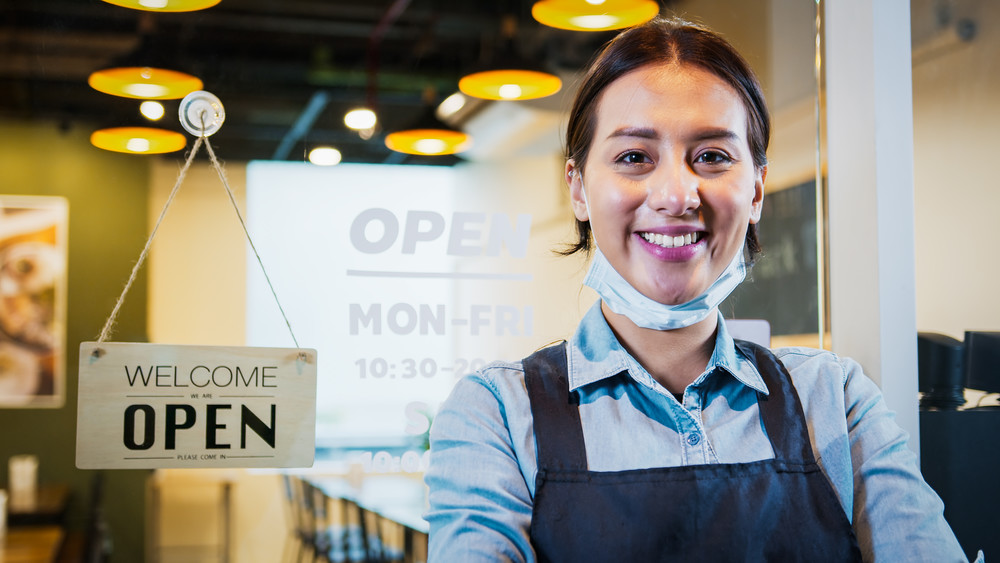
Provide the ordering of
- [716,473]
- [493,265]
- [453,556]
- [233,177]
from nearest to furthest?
[453,556]
[716,473]
[233,177]
[493,265]

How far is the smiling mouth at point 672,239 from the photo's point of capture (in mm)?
1298

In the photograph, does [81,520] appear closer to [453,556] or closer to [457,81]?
[453,556]

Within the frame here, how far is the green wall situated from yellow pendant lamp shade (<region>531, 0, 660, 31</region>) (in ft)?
3.42

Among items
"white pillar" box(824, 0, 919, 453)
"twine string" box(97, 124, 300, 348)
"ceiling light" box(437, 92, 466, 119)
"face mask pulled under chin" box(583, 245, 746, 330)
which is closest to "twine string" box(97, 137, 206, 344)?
"twine string" box(97, 124, 300, 348)

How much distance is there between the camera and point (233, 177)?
1.81 metres

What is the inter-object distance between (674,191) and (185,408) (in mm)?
1008

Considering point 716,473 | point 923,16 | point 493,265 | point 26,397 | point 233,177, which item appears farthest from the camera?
point 923,16

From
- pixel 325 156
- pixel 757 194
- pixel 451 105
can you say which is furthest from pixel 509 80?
pixel 757 194

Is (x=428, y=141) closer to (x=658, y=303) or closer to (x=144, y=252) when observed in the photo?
(x=144, y=252)

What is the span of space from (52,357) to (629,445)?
1.17 meters

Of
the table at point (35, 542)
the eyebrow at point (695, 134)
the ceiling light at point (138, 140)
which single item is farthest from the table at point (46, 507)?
the eyebrow at point (695, 134)

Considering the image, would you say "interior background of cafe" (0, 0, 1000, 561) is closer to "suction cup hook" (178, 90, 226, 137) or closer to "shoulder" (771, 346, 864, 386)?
"suction cup hook" (178, 90, 226, 137)

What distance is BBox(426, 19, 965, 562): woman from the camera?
1.23 meters

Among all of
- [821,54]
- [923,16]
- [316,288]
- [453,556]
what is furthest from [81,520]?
[923,16]
